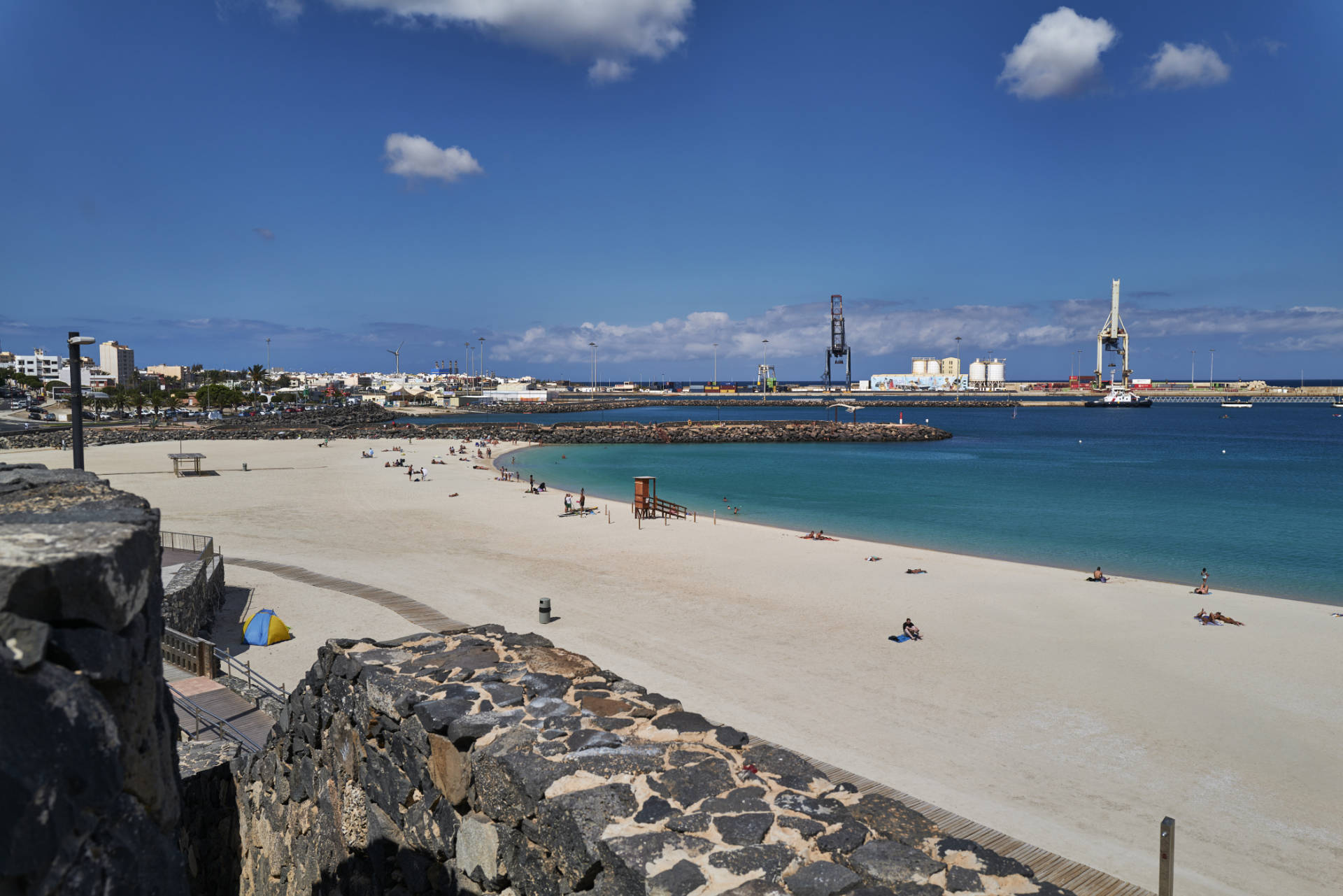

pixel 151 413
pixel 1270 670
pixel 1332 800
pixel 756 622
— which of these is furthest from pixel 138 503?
pixel 151 413

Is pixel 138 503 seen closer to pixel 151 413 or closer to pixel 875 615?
pixel 875 615

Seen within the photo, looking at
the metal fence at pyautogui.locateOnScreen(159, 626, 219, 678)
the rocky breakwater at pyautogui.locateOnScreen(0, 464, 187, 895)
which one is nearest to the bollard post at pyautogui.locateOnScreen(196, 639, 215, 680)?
the metal fence at pyautogui.locateOnScreen(159, 626, 219, 678)

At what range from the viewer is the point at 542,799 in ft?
14.6

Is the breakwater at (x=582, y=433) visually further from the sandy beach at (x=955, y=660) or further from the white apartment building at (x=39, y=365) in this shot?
the white apartment building at (x=39, y=365)

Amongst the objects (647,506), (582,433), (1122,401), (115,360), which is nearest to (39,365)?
(115,360)

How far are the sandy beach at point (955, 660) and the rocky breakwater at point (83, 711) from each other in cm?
931

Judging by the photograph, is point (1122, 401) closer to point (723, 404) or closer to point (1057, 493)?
point (723, 404)

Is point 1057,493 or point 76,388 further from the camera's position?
point 1057,493

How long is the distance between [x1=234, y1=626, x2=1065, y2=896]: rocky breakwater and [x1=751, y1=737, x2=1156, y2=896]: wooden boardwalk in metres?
1.98

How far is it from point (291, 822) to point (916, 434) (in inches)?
3576

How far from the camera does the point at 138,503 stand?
10.8 ft

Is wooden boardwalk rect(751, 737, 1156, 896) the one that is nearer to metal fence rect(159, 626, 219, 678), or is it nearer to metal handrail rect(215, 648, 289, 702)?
metal handrail rect(215, 648, 289, 702)

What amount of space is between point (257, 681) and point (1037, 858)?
1166cm

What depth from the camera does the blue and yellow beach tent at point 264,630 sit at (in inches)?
567
